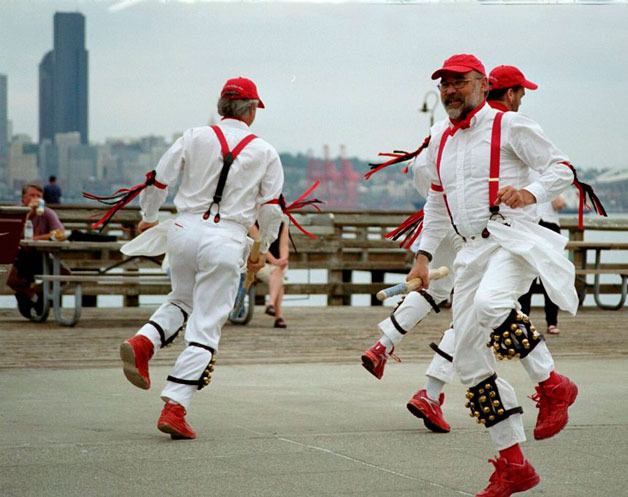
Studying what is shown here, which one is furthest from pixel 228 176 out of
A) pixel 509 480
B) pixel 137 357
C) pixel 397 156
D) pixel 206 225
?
pixel 509 480

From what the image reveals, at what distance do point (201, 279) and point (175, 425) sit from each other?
851 millimetres

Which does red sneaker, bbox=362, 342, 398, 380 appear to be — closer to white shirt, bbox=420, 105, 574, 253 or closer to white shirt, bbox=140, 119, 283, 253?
white shirt, bbox=140, 119, 283, 253

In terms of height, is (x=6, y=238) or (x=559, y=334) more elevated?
(x=6, y=238)

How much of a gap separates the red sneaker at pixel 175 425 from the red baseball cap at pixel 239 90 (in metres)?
1.72

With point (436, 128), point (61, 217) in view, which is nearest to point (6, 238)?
point (436, 128)

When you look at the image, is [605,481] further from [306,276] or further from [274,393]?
[306,276]

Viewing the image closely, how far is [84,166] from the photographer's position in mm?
26703

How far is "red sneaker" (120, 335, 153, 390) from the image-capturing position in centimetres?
732

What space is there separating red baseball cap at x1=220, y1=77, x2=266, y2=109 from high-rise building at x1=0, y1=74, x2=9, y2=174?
2062cm

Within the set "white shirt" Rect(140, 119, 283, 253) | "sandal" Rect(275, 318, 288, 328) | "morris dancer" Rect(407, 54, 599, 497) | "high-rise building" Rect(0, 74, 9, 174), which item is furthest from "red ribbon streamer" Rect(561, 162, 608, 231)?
"high-rise building" Rect(0, 74, 9, 174)

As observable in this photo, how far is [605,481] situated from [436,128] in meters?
2.02

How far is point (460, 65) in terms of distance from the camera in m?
6.01

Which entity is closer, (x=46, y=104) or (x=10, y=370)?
(x=10, y=370)

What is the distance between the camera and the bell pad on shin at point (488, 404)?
566cm
